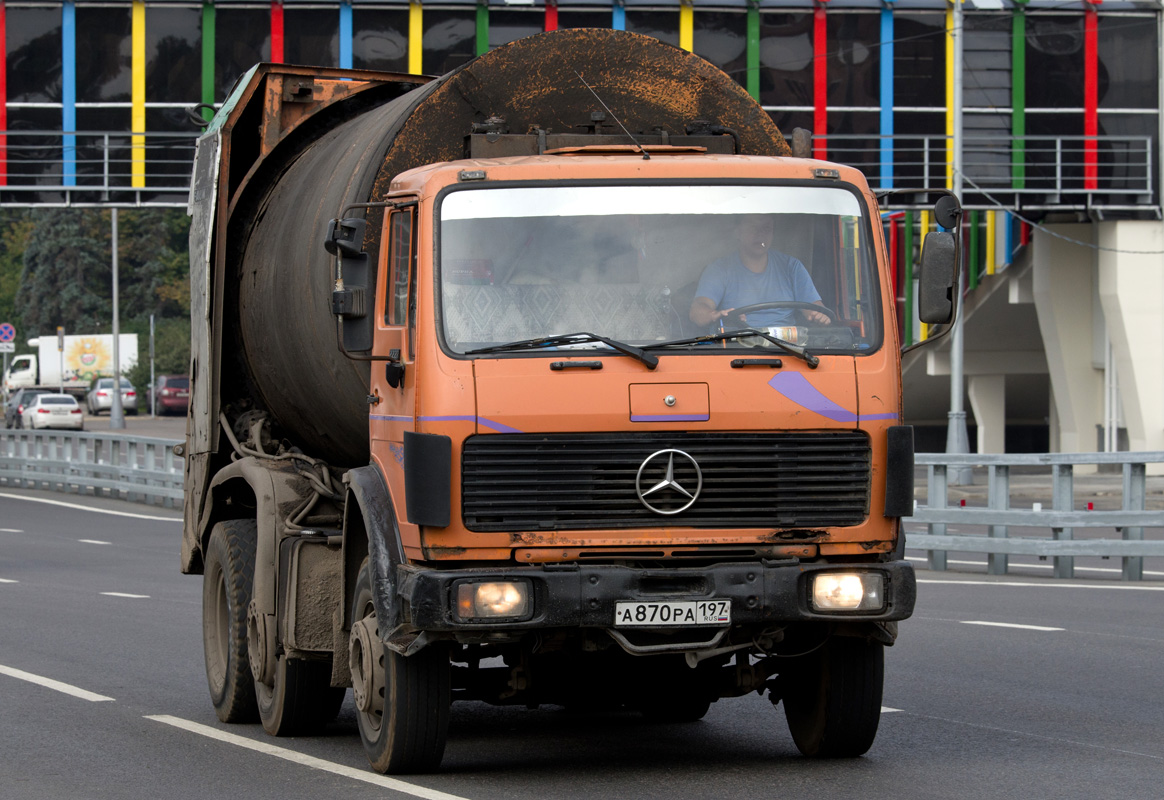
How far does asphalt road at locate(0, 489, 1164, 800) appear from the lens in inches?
306

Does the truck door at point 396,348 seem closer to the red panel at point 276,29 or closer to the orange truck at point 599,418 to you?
the orange truck at point 599,418

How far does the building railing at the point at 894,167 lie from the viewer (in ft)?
113

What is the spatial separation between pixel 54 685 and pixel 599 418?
15.7 feet

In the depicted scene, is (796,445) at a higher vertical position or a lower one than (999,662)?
higher

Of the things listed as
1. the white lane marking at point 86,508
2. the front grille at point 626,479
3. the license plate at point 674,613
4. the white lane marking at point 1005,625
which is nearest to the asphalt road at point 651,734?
the white lane marking at point 1005,625

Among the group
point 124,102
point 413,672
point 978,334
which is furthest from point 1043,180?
point 413,672

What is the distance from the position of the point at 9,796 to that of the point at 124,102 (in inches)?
1180

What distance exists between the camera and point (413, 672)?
772 centimetres

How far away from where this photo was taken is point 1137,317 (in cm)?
3312

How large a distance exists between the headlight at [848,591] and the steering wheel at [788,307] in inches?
38.7

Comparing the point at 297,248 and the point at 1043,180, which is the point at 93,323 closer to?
the point at 1043,180

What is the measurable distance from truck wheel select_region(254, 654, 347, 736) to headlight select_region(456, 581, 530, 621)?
6.42 feet

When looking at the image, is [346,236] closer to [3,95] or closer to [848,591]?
[848,591]

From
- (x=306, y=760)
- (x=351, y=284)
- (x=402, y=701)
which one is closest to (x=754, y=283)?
(x=351, y=284)
